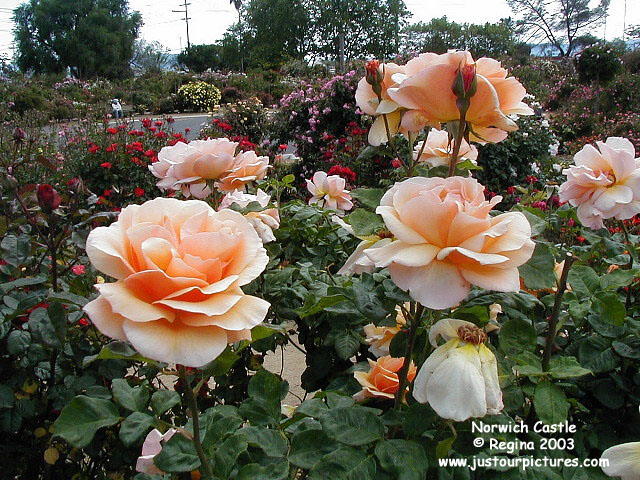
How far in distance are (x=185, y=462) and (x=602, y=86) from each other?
13.2m

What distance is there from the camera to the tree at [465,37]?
1121 inches

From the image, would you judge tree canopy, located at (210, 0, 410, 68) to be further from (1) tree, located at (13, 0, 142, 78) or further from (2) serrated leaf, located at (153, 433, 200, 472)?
(2) serrated leaf, located at (153, 433, 200, 472)

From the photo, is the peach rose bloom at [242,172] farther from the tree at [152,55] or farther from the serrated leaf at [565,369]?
the tree at [152,55]

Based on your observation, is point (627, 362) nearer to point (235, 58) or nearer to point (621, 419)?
point (621, 419)

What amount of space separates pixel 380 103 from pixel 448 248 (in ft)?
1.32

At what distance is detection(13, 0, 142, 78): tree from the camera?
33.1 metres

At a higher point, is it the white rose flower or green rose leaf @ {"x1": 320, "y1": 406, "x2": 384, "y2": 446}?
the white rose flower

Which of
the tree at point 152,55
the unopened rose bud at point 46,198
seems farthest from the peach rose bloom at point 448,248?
the tree at point 152,55

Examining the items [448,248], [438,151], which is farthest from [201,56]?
[448,248]

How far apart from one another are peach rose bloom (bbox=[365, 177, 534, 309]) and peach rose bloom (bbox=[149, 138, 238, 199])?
53 centimetres

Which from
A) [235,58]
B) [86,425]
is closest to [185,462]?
[86,425]

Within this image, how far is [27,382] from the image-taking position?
102cm

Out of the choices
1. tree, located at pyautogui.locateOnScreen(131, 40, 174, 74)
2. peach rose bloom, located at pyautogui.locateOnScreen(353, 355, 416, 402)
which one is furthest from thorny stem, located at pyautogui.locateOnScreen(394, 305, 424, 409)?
tree, located at pyautogui.locateOnScreen(131, 40, 174, 74)

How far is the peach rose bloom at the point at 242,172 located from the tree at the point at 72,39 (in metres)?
35.2
